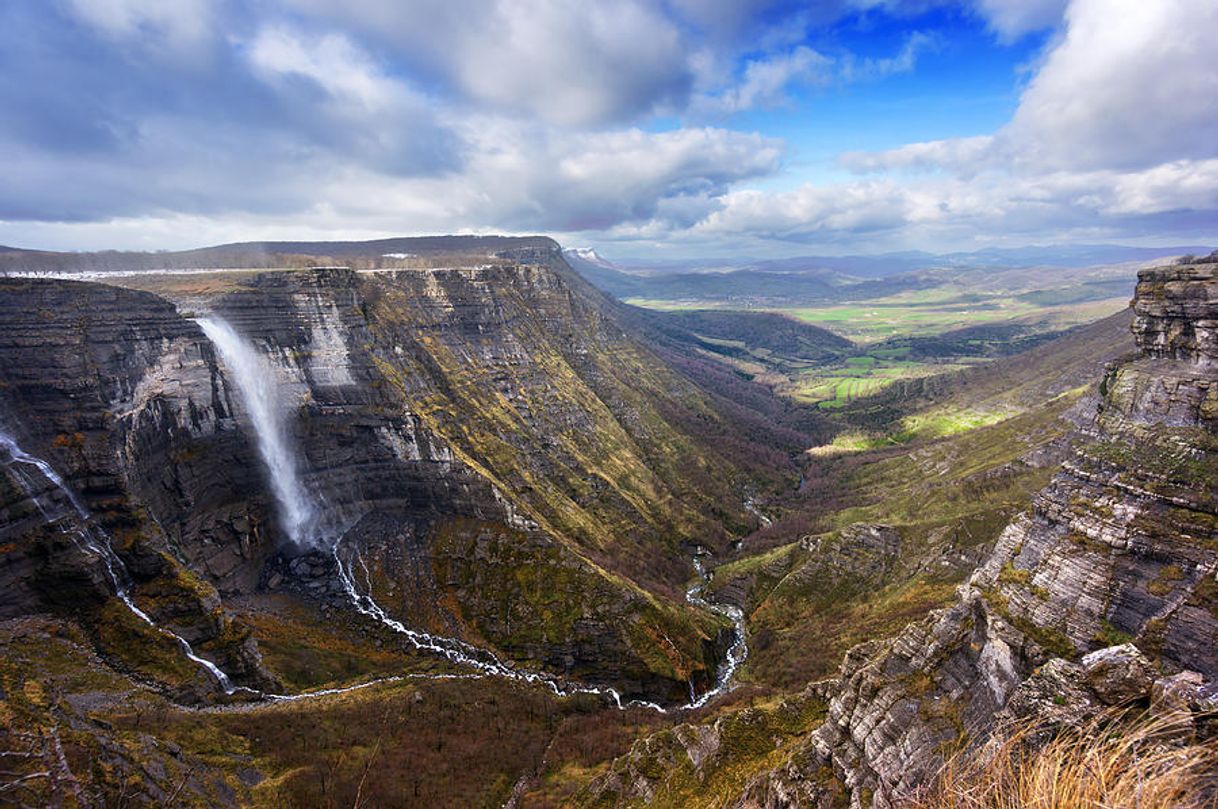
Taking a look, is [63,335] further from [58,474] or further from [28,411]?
[58,474]

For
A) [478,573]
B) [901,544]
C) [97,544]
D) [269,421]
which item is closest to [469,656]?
[478,573]

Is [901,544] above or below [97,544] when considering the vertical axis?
below

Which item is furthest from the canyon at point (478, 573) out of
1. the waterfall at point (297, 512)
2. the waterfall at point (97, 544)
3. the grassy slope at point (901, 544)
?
the grassy slope at point (901, 544)

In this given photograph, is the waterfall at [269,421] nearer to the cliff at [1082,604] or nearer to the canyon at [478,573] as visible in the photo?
the canyon at [478,573]

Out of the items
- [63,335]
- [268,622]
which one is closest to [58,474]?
[63,335]

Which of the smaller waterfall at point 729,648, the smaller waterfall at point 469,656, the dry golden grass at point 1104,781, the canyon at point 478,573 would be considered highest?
the dry golden grass at point 1104,781

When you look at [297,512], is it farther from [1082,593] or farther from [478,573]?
[1082,593]

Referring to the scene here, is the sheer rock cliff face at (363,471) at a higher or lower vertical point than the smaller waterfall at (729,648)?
higher
